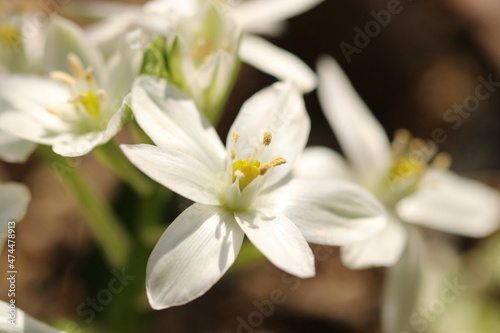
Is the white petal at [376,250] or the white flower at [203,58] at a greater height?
the white flower at [203,58]

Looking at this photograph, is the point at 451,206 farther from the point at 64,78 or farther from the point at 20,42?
the point at 20,42

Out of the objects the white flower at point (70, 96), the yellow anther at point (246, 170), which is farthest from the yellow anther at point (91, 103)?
the yellow anther at point (246, 170)

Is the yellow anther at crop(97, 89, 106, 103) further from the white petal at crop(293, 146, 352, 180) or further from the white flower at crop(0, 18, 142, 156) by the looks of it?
the white petal at crop(293, 146, 352, 180)

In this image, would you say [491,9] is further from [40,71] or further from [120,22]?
[40,71]

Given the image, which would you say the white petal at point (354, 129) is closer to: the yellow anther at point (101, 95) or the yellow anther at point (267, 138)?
the yellow anther at point (267, 138)

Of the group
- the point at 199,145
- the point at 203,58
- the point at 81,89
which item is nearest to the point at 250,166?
the point at 199,145

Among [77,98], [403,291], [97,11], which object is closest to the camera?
[77,98]
